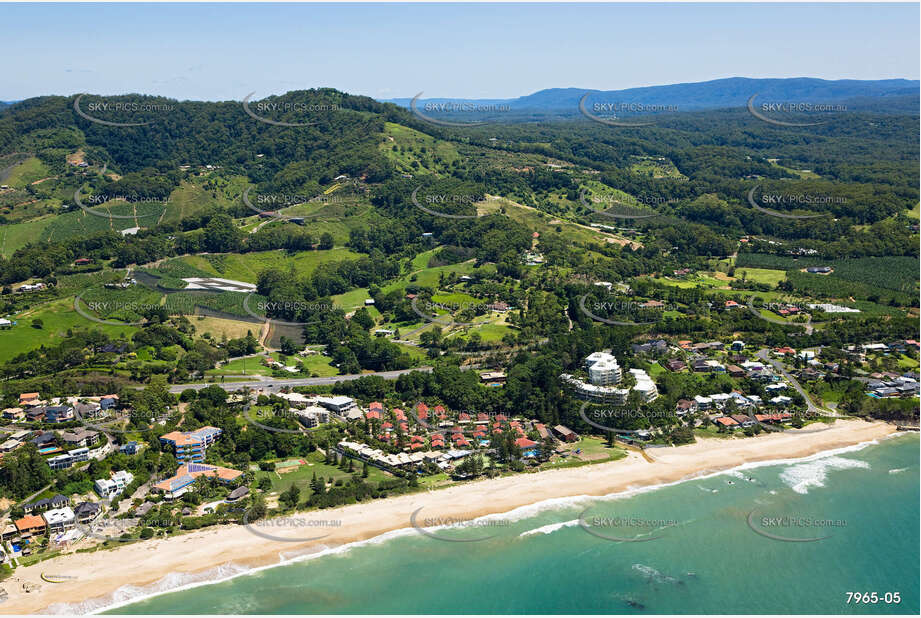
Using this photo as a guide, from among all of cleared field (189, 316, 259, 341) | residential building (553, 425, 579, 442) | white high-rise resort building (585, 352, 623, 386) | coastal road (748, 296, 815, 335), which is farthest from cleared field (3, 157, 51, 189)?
coastal road (748, 296, 815, 335)

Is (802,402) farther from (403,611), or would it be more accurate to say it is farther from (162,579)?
(162,579)

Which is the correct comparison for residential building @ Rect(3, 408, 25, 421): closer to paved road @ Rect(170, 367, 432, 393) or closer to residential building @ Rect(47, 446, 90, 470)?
residential building @ Rect(47, 446, 90, 470)

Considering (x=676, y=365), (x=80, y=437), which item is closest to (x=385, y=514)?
(x=80, y=437)

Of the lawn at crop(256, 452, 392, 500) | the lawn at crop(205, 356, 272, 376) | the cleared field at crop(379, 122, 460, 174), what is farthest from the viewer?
the cleared field at crop(379, 122, 460, 174)

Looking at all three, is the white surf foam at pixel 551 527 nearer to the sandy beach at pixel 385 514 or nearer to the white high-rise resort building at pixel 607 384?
the sandy beach at pixel 385 514

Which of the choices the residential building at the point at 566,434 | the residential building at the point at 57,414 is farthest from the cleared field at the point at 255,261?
the residential building at the point at 566,434

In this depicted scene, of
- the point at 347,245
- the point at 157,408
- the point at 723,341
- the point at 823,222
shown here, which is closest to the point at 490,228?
the point at 347,245
